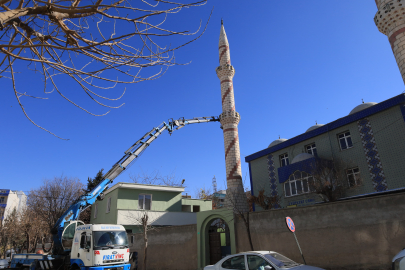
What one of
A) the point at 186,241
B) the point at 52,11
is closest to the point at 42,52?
the point at 52,11

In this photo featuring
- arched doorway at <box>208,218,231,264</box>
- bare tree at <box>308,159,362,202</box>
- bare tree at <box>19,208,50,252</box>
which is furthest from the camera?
bare tree at <box>19,208,50,252</box>

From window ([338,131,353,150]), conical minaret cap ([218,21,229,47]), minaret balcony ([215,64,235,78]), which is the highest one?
conical minaret cap ([218,21,229,47])

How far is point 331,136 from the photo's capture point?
66.7 feet

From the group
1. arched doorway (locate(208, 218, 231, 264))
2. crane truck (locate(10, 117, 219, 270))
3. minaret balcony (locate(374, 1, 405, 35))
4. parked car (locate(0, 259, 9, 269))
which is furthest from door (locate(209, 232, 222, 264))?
minaret balcony (locate(374, 1, 405, 35))

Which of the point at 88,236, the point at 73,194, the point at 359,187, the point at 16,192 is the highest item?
the point at 16,192

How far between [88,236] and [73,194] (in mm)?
25803

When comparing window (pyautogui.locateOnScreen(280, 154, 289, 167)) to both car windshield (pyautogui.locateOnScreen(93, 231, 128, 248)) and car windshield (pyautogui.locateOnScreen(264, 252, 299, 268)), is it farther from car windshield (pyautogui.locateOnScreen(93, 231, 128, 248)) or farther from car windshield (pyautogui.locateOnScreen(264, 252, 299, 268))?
car windshield (pyautogui.locateOnScreen(264, 252, 299, 268))

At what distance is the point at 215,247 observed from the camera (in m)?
14.9

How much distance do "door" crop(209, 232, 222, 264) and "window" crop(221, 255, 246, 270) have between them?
7124mm

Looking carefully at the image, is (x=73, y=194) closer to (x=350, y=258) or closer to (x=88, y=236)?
(x=88, y=236)

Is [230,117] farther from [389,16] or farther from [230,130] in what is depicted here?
[389,16]

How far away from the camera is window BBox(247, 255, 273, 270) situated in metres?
7.30

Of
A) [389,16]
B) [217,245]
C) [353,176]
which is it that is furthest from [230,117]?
[389,16]

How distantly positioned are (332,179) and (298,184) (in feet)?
11.7
